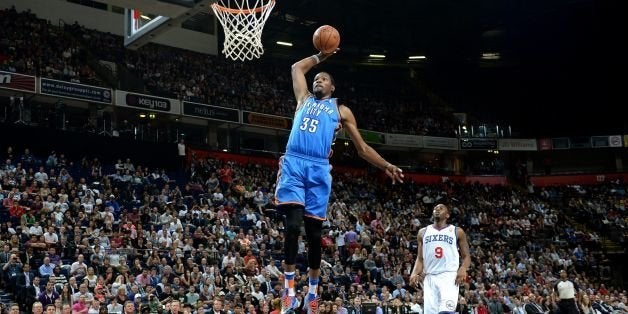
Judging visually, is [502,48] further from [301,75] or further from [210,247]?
[301,75]

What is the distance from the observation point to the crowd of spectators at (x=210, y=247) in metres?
17.3

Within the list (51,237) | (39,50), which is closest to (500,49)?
(39,50)

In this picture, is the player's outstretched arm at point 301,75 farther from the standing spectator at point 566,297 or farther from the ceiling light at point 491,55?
the ceiling light at point 491,55

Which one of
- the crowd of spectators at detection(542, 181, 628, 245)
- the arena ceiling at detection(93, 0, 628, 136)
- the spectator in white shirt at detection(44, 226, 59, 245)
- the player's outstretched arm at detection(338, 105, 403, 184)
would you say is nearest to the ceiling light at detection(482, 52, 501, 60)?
the arena ceiling at detection(93, 0, 628, 136)

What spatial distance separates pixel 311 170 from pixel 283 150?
32331 mm

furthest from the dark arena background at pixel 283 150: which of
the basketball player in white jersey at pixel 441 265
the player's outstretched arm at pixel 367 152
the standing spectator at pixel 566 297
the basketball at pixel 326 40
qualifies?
the standing spectator at pixel 566 297

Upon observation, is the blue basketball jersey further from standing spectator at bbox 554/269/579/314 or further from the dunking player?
standing spectator at bbox 554/269/579/314

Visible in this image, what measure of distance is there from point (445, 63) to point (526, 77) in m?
5.18

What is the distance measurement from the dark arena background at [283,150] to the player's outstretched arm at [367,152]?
984 mm

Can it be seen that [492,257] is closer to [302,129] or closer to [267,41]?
[267,41]

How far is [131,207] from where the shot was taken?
2298 centimetres

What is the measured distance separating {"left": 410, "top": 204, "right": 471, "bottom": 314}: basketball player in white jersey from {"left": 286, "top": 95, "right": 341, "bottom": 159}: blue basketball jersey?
3.19 m

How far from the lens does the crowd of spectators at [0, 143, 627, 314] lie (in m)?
17.3

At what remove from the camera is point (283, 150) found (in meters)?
39.3
